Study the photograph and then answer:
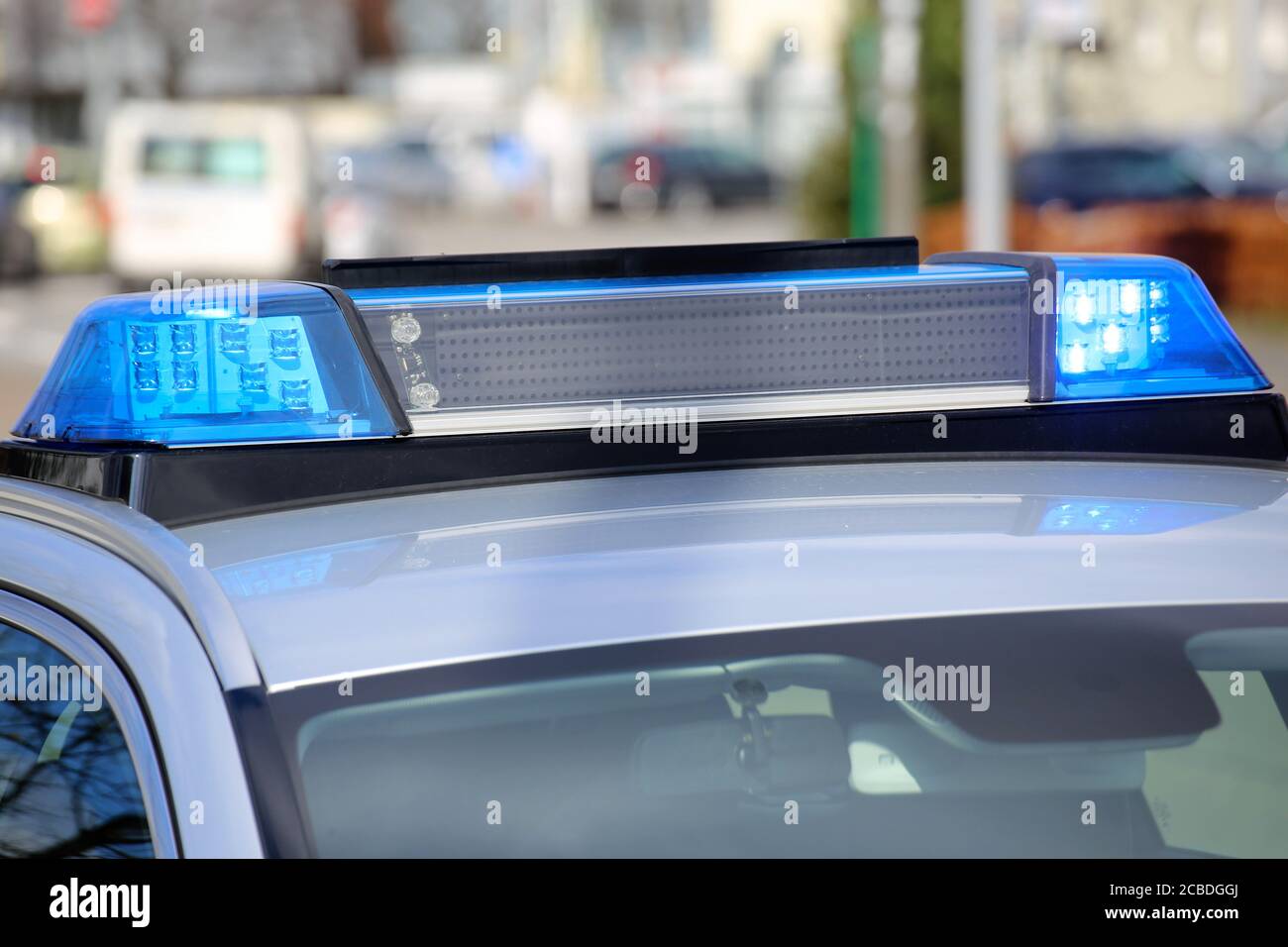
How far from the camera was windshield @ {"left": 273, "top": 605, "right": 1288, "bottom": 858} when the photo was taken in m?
1.39

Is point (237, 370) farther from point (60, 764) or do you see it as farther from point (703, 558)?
point (703, 558)

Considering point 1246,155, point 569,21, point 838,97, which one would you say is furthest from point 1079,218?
point 569,21

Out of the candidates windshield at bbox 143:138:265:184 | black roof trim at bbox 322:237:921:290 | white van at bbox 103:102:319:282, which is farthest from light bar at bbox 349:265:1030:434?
windshield at bbox 143:138:265:184

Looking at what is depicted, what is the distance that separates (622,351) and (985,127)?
1038 cm

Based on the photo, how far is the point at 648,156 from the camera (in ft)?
120

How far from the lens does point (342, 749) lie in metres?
1.37

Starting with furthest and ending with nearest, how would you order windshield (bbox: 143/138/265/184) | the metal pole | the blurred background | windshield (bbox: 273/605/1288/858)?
windshield (bbox: 143/138/265/184) → the blurred background → the metal pole → windshield (bbox: 273/605/1288/858)

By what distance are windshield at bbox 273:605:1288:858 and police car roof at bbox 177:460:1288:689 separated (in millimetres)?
24

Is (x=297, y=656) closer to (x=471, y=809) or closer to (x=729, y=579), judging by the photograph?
(x=471, y=809)

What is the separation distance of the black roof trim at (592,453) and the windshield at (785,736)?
42 cm

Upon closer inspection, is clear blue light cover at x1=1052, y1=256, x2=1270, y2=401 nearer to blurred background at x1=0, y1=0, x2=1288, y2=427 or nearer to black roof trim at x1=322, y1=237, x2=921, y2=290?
black roof trim at x1=322, y1=237, x2=921, y2=290

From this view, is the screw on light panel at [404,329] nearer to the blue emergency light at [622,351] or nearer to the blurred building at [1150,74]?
the blue emergency light at [622,351]

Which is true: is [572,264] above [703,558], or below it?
above

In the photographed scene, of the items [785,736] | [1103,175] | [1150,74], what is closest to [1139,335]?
[785,736]
